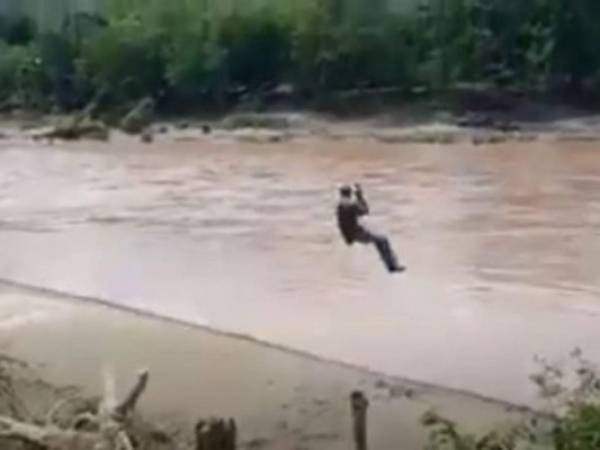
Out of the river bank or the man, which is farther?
the man

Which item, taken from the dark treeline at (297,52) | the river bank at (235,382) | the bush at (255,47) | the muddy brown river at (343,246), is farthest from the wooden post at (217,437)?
the bush at (255,47)

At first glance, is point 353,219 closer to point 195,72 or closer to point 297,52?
point 297,52

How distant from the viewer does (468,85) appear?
30.0 m

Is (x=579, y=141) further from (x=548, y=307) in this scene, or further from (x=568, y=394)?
(x=568, y=394)

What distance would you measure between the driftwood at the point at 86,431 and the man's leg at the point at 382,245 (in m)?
6.06

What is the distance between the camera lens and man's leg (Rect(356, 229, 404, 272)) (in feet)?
36.5

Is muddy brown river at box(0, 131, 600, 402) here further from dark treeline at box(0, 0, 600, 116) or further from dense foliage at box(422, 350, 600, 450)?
dark treeline at box(0, 0, 600, 116)

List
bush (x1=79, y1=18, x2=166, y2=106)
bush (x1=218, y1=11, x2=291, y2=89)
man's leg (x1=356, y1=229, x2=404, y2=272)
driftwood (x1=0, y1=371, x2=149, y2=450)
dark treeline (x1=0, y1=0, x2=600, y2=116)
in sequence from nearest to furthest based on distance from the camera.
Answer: driftwood (x1=0, y1=371, x2=149, y2=450), man's leg (x1=356, y1=229, x2=404, y2=272), dark treeline (x1=0, y1=0, x2=600, y2=116), bush (x1=218, y1=11, x2=291, y2=89), bush (x1=79, y1=18, x2=166, y2=106)

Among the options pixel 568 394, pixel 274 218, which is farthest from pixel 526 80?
pixel 568 394

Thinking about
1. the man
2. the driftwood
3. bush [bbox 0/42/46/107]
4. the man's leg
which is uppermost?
the driftwood

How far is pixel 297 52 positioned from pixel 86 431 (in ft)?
87.7

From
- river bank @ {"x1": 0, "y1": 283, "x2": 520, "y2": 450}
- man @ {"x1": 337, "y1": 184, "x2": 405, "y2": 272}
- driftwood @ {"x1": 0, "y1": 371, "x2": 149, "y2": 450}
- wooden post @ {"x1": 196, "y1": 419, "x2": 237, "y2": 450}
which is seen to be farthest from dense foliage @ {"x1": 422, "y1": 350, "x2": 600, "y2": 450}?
man @ {"x1": 337, "y1": 184, "x2": 405, "y2": 272}

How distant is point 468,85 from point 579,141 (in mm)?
3924

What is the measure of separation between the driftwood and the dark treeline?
24.5m
